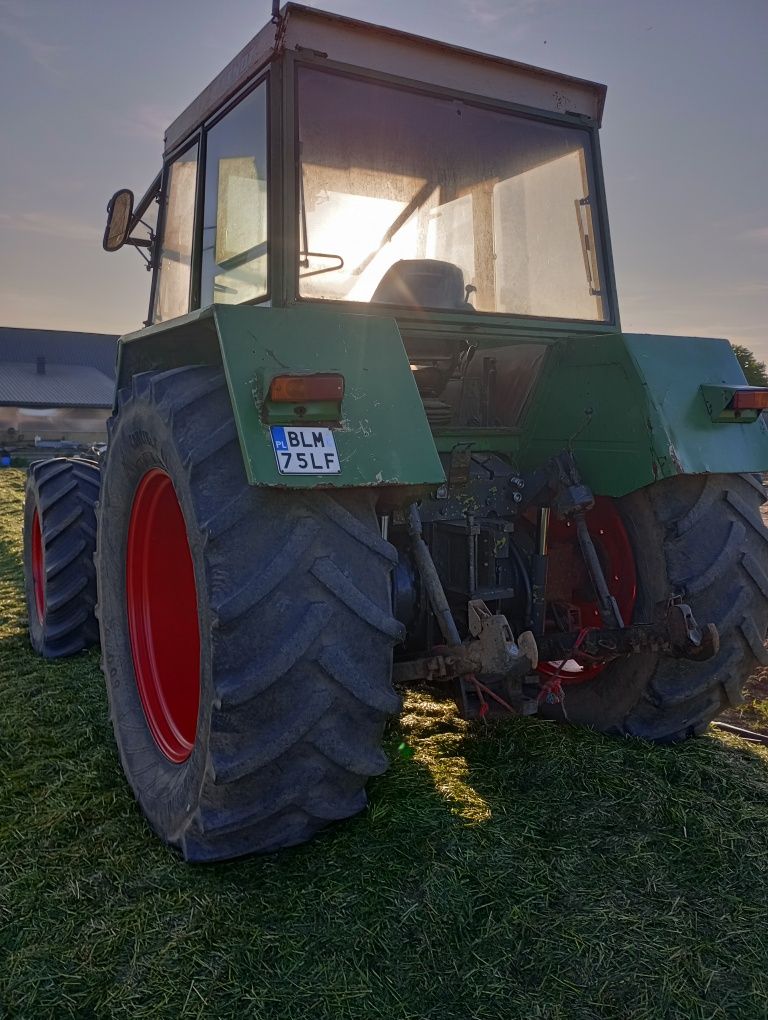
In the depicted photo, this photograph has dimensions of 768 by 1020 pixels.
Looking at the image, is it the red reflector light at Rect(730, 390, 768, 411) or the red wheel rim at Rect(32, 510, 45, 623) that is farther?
the red wheel rim at Rect(32, 510, 45, 623)

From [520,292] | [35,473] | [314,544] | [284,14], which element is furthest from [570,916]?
[35,473]

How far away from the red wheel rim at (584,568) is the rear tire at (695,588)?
53mm

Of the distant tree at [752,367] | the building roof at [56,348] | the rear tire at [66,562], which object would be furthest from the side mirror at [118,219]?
the building roof at [56,348]

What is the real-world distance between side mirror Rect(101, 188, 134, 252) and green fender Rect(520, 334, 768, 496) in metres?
2.07

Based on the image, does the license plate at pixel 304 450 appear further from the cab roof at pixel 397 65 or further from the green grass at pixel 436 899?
the cab roof at pixel 397 65

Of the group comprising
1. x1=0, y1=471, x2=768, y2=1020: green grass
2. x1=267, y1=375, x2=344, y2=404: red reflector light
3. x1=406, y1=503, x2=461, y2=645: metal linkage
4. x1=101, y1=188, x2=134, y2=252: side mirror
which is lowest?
x1=0, y1=471, x2=768, y2=1020: green grass

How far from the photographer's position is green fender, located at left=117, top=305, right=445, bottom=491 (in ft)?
6.90

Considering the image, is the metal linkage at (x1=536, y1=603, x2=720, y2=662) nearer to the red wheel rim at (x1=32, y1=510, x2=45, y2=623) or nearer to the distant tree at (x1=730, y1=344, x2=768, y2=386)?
the red wheel rim at (x1=32, y1=510, x2=45, y2=623)

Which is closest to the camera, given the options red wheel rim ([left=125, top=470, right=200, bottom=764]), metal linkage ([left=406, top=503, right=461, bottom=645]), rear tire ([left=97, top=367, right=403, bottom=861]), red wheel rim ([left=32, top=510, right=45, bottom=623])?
rear tire ([left=97, top=367, right=403, bottom=861])

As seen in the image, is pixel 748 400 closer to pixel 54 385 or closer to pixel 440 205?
pixel 440 205

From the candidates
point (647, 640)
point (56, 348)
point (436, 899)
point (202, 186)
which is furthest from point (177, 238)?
point (56, 348)

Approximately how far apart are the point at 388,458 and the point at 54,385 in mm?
33719

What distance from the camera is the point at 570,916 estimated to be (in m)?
2.05

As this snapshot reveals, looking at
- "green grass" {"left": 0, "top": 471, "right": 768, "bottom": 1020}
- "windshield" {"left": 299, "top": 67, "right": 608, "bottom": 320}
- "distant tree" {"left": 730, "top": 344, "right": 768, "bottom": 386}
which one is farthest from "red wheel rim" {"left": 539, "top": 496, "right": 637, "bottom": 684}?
"distant tree" {"left": 730, "top": 344, "right": 768, "bottom": 386}
